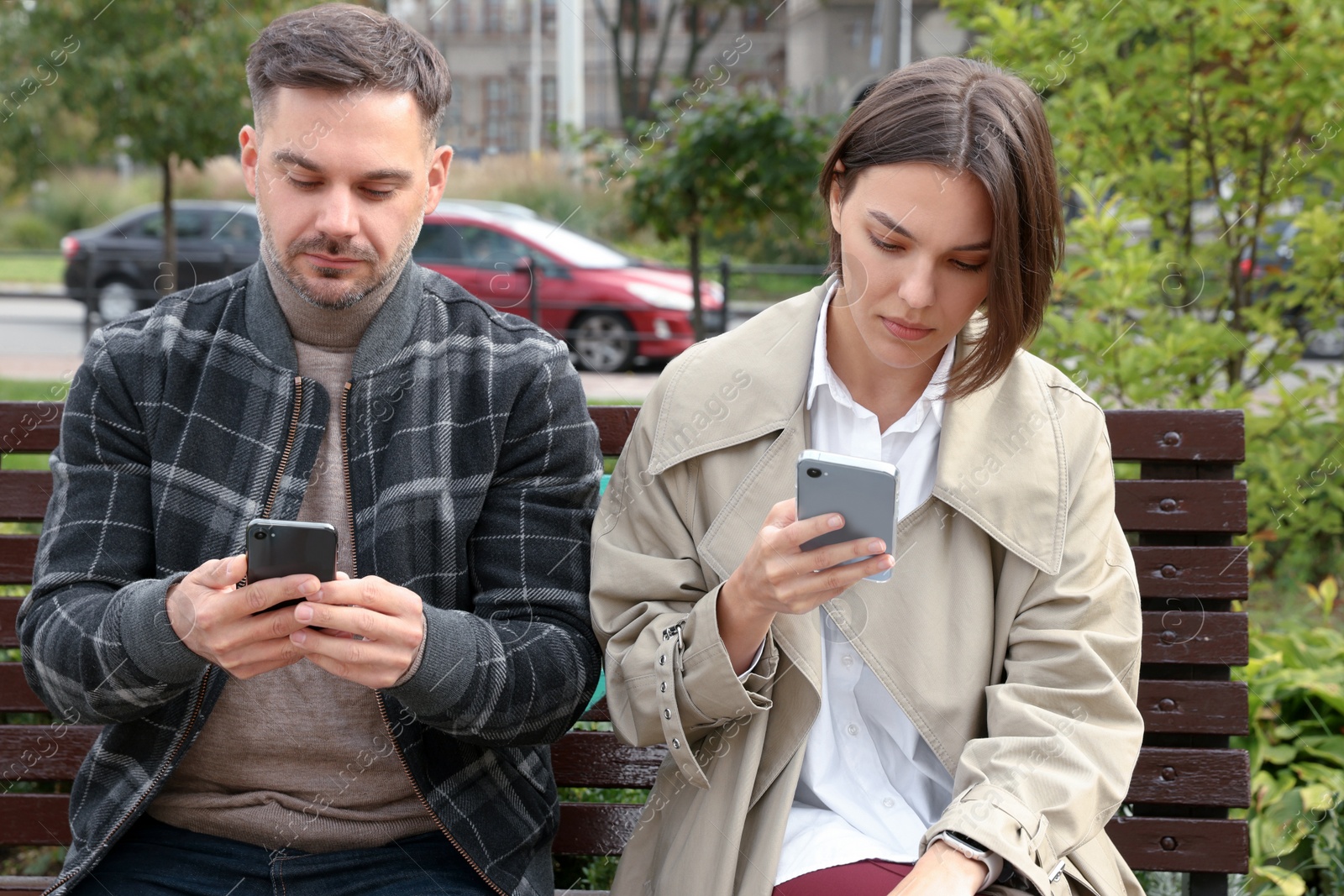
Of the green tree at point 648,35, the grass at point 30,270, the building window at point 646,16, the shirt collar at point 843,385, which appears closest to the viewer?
the shirt collar at point 843,385

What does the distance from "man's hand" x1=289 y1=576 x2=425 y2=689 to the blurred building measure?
18290 mm

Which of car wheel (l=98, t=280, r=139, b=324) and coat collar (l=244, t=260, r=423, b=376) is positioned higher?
coat collar (l=244, t=260, r=423, b=376)

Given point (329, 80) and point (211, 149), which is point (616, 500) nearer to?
point (329, 80)

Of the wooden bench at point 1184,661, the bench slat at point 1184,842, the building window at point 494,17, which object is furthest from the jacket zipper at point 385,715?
the building window at point 494,17

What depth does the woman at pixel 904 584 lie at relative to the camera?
1.86m

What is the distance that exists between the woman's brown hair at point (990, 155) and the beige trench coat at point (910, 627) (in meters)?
0.13

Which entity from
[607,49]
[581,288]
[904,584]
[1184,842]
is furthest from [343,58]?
[607,49]

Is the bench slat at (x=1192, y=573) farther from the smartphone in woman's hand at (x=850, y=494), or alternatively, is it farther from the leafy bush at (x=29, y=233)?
the leafy bush at (x=29, y=233)

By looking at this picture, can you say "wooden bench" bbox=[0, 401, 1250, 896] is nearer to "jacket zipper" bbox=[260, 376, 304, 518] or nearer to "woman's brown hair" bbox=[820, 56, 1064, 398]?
"woman's brown hair" bbox=[820, 56, 1064, 398]

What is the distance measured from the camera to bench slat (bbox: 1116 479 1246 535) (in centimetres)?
237

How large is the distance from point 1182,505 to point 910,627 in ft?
2.41

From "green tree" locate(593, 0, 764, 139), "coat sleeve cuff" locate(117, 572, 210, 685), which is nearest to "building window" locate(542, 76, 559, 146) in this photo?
"green tree" locate(593, 0, 764, 139)

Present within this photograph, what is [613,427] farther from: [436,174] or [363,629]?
[363,629]

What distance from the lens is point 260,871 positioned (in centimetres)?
198
